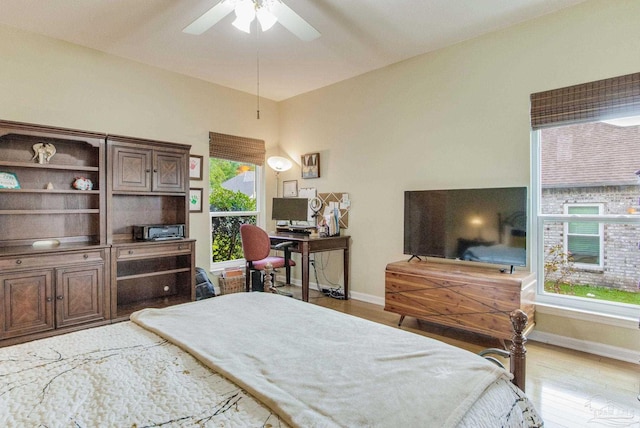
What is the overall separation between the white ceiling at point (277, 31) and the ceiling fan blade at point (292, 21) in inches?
12.0

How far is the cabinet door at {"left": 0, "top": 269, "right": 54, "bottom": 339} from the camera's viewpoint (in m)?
2.66

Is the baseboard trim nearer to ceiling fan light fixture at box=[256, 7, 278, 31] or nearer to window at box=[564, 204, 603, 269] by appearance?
window at box=[564, 204, 603, 269]

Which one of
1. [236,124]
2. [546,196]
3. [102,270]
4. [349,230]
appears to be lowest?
[102,270]

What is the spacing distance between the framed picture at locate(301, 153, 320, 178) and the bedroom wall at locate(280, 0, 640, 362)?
109 mm

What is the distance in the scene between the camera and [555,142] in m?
2.99

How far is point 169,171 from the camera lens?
370cm

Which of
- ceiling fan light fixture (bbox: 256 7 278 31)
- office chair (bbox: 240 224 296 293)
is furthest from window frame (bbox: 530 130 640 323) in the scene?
office chair (bbox: 240 224 296 293)

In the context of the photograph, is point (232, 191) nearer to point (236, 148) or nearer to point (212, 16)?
point (236, 148)

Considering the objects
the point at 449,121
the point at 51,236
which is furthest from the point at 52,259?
the point at 449,121

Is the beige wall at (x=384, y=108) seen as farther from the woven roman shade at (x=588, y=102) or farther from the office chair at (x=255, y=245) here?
the office chair at (x=255, y=245)

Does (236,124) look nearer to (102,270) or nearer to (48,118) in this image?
(48,118)

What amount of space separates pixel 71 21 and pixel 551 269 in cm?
467

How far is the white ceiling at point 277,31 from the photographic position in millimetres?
2736

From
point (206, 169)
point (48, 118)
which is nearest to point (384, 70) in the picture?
point (206, 169)
